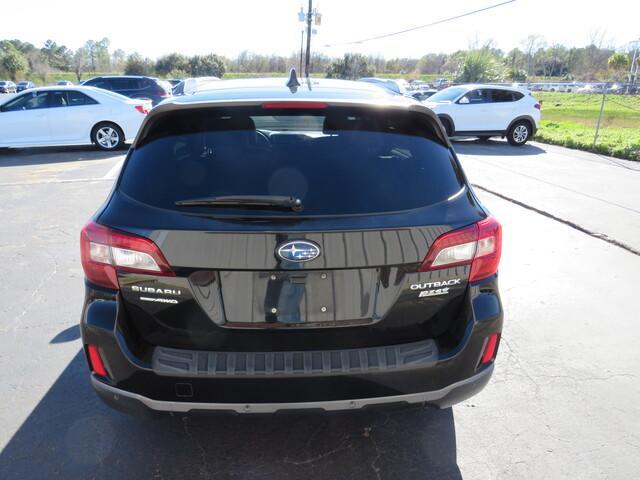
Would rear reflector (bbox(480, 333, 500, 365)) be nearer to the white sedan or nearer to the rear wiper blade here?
the rear wiper blade

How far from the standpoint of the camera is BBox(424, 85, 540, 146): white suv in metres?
15.5

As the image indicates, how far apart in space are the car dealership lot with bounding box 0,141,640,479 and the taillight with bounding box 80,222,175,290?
1015mm

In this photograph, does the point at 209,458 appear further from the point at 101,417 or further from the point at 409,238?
the point at 409,238

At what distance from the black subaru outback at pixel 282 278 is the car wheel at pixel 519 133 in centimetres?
1478

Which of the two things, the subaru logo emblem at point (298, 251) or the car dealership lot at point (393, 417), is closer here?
the subaru logo emblem at point (298, 251)

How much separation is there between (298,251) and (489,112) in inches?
590

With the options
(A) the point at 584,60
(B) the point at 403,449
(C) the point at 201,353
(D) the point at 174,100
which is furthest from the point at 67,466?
(A) the point at 584,60

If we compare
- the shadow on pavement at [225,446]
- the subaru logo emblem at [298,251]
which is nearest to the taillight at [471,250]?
the subaru logo emblem at [298,251]

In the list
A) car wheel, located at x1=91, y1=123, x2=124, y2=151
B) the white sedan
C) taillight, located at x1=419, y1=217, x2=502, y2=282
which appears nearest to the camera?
taillight, located at x1=419, y1=217, x2=502, y2=282

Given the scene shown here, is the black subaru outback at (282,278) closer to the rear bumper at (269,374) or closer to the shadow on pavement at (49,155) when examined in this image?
the rear bumper at (269,374)

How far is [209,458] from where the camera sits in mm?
2588

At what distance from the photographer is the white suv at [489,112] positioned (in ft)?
50.7

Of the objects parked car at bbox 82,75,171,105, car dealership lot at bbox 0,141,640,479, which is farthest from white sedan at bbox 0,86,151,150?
car dealership lot at bbox 0,141,640,479

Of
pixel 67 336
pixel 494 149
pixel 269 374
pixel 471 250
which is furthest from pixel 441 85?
pixel 269 374
